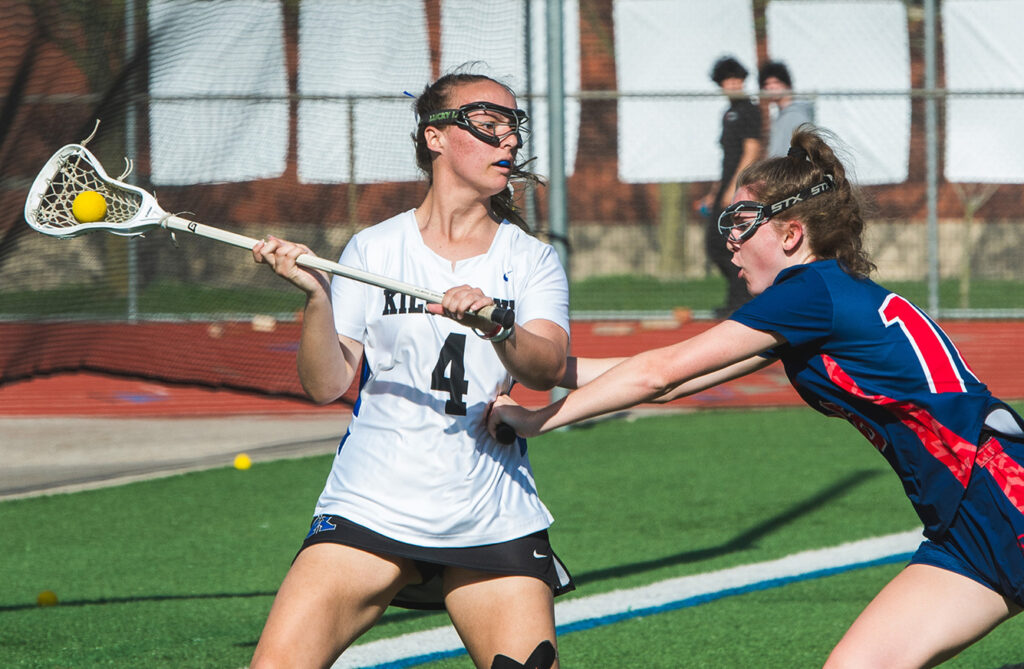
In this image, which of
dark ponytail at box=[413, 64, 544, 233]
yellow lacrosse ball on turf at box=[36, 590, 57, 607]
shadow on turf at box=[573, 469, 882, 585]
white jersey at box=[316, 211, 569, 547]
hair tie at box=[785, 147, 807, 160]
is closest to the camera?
white jersey at box=[316, 211, 569, 547]

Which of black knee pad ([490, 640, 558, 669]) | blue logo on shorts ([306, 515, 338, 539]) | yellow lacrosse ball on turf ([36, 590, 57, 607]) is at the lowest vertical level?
yellow lacrosse ball on turf ([36, 590, 57, 607])

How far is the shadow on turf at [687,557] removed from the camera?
568 cm

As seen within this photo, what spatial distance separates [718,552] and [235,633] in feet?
8.57

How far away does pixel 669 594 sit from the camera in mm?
5773

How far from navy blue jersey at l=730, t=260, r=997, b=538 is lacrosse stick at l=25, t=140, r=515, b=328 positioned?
0.71 meters

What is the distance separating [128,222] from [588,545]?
3634 millimetres

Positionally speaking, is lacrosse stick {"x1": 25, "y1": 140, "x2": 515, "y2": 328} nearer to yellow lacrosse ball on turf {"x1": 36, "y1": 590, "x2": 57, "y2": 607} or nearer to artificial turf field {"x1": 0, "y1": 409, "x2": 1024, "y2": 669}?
artificial turf field {"x1": 0, "y1": 409, "x2": 1024, "y2": 669}

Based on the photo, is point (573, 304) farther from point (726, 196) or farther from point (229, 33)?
point (229, 33)

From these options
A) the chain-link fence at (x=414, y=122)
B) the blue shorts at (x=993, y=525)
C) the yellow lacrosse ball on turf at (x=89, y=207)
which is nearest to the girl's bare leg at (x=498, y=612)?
the blue shorts at (x=993, y=525)

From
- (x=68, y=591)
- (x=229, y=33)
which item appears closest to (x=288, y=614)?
(x=68, y=591)

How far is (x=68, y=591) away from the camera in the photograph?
19.3ft

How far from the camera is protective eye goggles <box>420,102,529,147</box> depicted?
357 centimetres

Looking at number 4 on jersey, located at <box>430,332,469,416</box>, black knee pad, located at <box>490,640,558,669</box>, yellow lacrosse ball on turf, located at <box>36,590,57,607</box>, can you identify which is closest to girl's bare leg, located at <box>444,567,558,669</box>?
black knee pad, located at <box>490,640,558,669</box>

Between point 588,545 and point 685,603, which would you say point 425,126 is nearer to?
point 685,603
